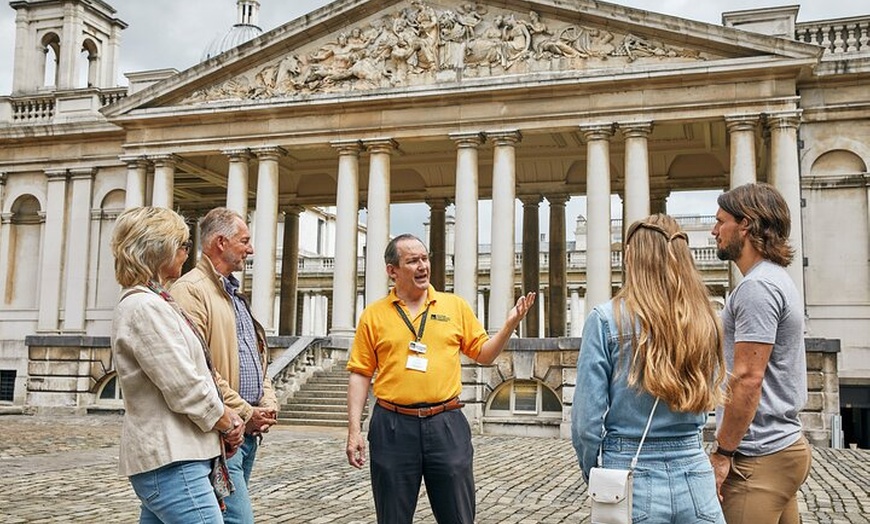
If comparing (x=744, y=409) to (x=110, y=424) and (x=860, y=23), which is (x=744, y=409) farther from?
(x=860, y=23)

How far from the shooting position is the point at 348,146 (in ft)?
91.8

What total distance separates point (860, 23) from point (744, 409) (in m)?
24.4

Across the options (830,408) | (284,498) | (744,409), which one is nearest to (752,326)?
(744,409)

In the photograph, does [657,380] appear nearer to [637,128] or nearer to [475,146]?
[637,128]

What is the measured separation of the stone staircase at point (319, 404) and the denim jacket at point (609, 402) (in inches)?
690

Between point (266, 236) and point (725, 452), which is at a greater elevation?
point (266, 236)

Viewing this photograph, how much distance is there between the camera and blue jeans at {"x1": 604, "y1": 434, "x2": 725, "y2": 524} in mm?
4004

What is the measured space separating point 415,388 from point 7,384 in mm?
30661

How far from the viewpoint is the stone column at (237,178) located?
2872 centimetres

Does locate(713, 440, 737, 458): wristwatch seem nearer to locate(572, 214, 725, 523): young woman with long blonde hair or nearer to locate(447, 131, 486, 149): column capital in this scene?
locate(572, 214, 725, 523): young woman with long blonde hair

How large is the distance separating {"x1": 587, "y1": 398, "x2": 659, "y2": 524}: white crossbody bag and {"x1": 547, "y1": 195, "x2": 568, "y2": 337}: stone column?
2827cm

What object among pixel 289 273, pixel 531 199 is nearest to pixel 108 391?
pixel 289 273

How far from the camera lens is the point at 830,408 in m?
20.1

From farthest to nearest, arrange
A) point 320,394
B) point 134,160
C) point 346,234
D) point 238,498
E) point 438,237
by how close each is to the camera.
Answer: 1. point 438,237
2. point 134,160
3. point 346,234
4. point 320,394
5. point 238,498
